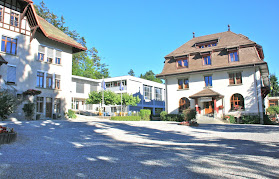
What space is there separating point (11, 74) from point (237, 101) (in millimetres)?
24681

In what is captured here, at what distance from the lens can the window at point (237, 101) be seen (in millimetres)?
26500

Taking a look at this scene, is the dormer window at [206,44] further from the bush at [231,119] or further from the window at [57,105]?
the window at [57,105]

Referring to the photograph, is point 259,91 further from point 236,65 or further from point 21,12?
point 21,12

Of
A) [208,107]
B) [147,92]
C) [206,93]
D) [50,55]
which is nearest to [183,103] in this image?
[208,107]

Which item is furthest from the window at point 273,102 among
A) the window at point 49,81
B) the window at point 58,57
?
the window at point 49,81

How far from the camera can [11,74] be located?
2259cm

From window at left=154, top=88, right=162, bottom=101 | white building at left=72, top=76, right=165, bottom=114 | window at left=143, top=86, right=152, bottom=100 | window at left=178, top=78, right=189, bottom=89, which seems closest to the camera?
window at left=178, top=78, right=189, bottom=89

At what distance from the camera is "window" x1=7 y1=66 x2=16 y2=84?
73.3 feet

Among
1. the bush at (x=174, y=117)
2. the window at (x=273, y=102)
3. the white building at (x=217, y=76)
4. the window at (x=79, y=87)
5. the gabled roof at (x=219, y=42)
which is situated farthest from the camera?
the window at (x=273, y=102)

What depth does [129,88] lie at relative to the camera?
1758 inches

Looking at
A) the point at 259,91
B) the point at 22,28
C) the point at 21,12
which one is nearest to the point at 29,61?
the point at 22,28

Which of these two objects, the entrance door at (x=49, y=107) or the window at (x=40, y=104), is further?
the entrance door at (x=49, y=107)

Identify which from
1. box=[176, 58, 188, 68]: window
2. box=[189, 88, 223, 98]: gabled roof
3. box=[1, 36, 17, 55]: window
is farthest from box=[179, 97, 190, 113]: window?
box=[1, 36, 17, 55]: window

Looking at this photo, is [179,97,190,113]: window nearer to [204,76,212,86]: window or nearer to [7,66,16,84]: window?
[204,76,212,86]: window
